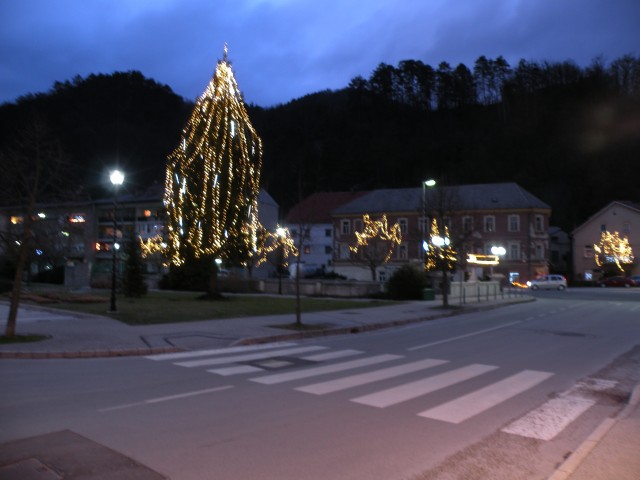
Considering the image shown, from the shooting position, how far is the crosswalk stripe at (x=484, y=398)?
319 inches

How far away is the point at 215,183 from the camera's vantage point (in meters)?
31.2

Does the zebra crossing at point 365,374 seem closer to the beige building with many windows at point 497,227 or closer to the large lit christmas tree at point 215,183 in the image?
the large lit christmas tree at point 215,183

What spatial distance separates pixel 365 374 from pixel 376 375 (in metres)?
0.22

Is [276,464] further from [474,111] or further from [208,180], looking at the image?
[474,111]

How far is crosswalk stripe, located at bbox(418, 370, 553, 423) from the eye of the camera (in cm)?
810

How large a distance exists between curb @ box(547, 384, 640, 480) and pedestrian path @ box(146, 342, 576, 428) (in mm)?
579

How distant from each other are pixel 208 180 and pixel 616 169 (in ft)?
254

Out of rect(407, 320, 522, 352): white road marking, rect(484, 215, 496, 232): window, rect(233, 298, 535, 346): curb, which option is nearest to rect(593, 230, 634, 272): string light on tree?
rect(484, 215, 496, 232): window

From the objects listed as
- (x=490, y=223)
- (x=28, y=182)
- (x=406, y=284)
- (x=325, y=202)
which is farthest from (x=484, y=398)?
(x=325, y=202)

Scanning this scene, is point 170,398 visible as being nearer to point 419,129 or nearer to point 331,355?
point 331,355

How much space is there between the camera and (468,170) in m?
100

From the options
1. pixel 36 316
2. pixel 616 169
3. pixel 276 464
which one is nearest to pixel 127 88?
pixel 616 169

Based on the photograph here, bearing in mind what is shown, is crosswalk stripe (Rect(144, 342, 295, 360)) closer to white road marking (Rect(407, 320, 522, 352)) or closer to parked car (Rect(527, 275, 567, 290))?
white road marking (Rect(407, 320, 522, 352))

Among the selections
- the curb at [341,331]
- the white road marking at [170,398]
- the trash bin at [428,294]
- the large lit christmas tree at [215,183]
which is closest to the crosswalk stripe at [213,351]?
the curb at [341,331]
